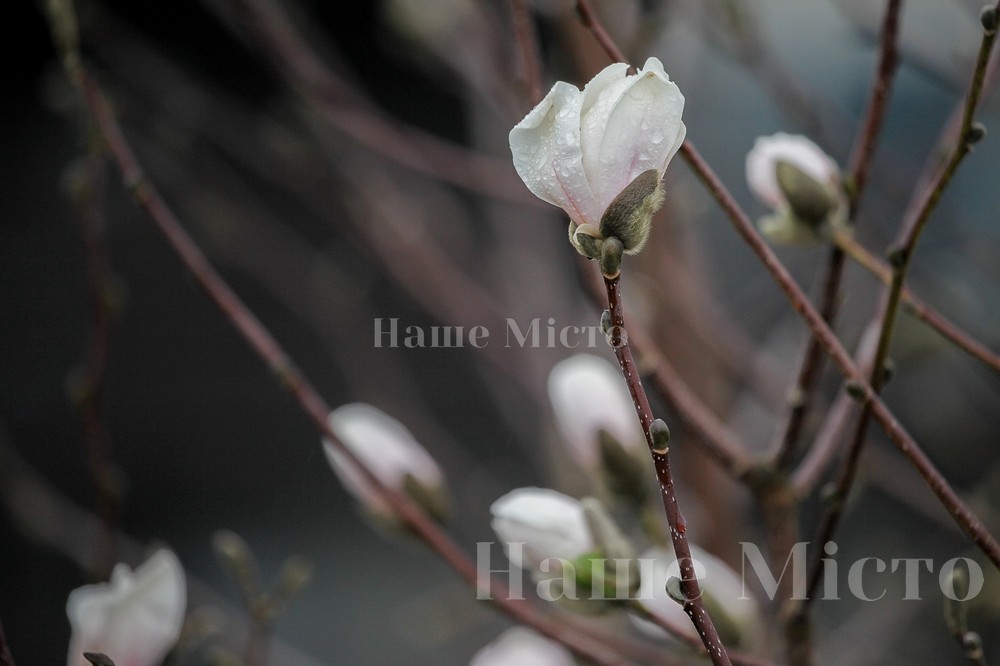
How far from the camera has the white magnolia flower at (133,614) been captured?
0.91 ft

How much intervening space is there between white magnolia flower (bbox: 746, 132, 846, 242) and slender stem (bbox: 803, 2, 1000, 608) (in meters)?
0.05

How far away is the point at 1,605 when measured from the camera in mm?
1014

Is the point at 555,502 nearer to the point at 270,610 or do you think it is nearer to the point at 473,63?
the point at 270,610

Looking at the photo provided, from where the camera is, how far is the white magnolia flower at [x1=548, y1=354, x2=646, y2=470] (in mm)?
403

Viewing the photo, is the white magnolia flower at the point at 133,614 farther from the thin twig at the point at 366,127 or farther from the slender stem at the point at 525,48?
the thin twig at the point at 366,127

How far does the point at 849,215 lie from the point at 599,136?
17 cm

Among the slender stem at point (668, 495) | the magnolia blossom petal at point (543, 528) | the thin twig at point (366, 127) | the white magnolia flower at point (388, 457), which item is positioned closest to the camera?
the slender stem at point (668, 495)

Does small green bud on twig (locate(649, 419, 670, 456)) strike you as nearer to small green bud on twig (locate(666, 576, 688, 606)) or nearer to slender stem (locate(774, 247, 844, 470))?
small green bud on twig (locate(666, 576, 688, 606))

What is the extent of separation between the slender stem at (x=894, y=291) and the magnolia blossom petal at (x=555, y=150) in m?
0.10

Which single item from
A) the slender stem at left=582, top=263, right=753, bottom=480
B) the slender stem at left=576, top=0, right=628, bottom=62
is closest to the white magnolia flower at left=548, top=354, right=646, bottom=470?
the slender stem at left=582, top=263, right=753, bottom=480

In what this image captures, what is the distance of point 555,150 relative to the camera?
0.22 m

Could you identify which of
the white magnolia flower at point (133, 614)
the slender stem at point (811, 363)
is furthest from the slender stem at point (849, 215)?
the white magnolia flower at point (133, 614)

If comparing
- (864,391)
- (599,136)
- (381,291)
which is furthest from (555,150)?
(381,291)

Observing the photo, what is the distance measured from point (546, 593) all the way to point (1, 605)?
923 mm
